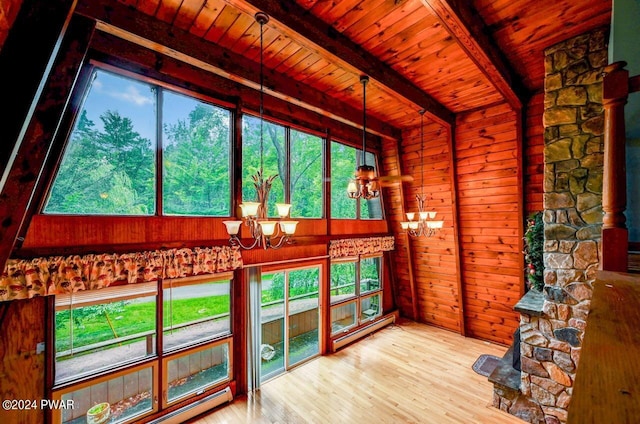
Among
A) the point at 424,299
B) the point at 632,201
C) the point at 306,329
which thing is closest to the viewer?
the point at 632,201

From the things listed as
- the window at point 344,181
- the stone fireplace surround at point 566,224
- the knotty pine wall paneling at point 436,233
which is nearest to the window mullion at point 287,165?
the window at point 344,181

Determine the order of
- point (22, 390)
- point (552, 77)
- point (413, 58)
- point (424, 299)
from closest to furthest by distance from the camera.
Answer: point (22, 390) → point (552, 77) → point (413, 58) → point (424, 299)

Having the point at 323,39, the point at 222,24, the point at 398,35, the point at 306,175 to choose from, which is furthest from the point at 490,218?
the point at 222,24

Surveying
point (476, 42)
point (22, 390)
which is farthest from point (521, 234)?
point (22, 390)

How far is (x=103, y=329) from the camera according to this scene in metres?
2.94

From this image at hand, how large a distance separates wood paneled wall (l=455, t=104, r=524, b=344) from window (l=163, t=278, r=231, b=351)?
4386mm

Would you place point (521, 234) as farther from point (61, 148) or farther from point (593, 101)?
point (61, 148)

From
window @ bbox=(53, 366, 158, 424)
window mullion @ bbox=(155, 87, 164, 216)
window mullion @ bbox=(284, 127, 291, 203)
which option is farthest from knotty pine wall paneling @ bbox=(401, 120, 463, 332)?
window @ bbox=(53, 366, 158, 424)

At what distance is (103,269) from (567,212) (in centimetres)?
494

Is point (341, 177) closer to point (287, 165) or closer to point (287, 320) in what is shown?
point (287, 165)

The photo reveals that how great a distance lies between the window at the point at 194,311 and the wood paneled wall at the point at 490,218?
4.39 metres

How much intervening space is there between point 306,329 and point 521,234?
13.2 feet

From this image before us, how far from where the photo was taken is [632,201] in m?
2.23

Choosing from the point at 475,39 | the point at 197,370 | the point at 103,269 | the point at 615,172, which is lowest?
the point at 197,370
